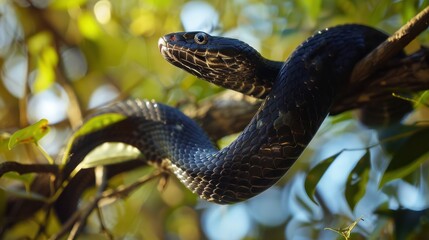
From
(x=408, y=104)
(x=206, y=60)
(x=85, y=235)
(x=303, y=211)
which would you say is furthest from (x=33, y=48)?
(x=408, y=104)

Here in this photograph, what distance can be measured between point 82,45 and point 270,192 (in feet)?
5.02

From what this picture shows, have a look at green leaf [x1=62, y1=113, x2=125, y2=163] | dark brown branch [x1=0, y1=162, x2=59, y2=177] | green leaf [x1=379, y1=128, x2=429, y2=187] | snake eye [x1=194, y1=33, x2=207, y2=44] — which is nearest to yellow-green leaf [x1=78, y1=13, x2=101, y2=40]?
green leaf [x1=62, y1=113, x2=125, y2=163]

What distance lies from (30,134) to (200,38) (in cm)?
71

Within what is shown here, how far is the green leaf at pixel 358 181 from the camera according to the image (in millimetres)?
2408

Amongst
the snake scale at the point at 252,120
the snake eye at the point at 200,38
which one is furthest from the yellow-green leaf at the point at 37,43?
the snake eye at the point at 200,38

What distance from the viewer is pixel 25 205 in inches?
122

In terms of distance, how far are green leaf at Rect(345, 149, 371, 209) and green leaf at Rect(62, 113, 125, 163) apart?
3.19 ft

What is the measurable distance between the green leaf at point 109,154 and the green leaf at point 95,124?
8 cm

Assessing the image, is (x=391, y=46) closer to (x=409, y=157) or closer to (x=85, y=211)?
(x=409, y=157)

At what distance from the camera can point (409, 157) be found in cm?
231

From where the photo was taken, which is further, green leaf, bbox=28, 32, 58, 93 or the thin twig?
green leaf, bbox=28, 32, 58, 93

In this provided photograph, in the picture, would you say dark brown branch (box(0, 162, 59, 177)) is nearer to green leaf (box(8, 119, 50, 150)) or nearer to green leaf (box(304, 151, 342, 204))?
green leaf (box(8, 119, 50, 150))

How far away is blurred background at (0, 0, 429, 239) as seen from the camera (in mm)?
3250

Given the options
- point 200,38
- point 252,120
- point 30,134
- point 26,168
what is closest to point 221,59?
point 200,38
